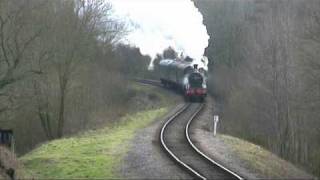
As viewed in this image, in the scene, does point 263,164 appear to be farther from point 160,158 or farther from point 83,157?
point 83,157

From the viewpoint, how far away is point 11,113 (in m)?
38.3

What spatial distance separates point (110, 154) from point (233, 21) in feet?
148

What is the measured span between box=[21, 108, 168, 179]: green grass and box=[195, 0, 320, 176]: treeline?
40.2 feet

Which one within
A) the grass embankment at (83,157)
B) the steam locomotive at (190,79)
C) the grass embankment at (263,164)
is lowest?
the grass embankment at (263,164)

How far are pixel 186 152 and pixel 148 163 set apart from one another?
3476mm

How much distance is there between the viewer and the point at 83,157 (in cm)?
2200

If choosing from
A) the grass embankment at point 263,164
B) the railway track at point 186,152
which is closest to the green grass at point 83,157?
the railway track at point 186,152

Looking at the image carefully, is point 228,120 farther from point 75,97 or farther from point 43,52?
point 43,52

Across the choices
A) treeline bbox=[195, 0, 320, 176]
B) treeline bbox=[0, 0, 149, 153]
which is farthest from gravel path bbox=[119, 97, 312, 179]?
treeline bbox=[0, 0, 149, 153]

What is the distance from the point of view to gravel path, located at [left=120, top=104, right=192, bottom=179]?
18250 mm

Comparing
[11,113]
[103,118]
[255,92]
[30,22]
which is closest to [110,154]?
[30,22]

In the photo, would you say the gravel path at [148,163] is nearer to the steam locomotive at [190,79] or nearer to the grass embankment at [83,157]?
the grass embankment at [83,157]

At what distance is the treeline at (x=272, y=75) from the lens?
3959 centimetres

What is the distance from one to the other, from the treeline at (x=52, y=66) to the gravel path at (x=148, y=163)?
11.1m
